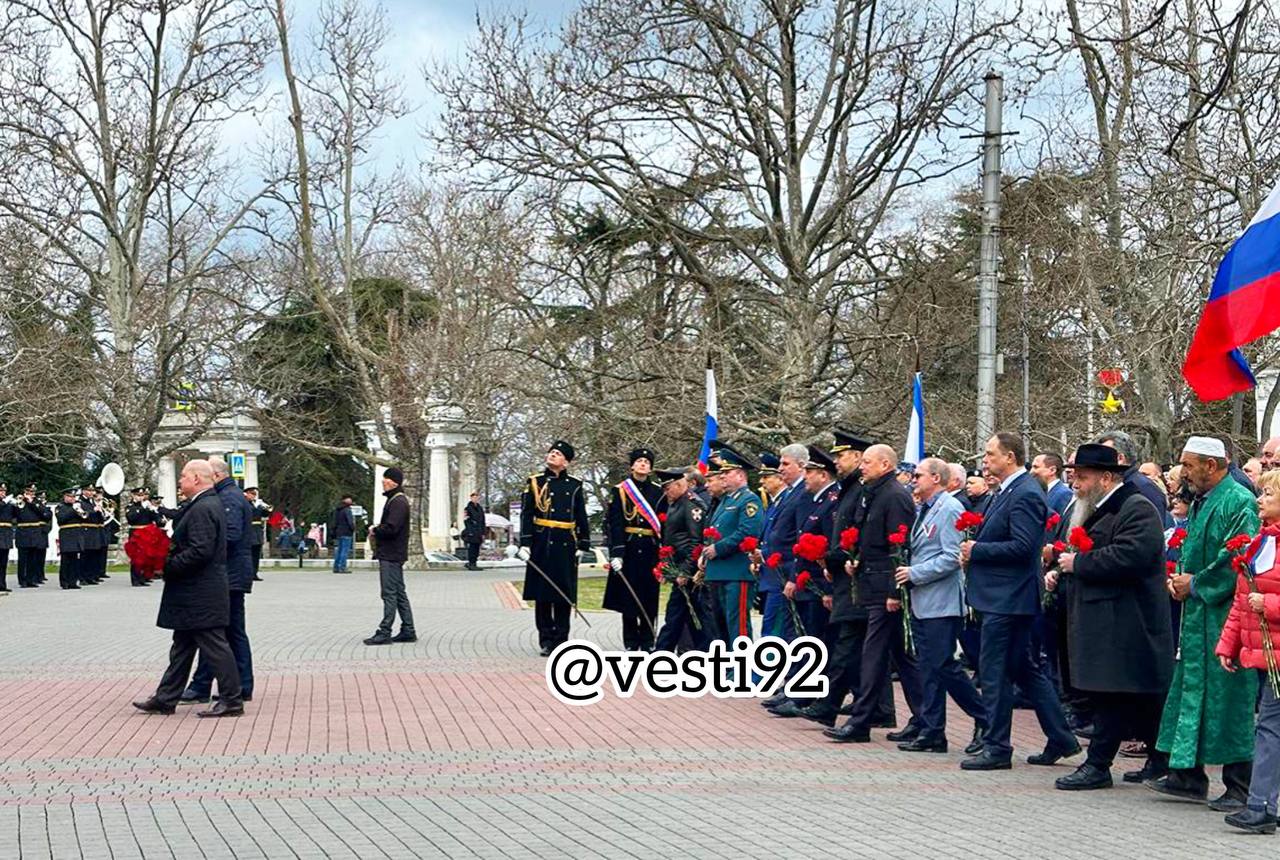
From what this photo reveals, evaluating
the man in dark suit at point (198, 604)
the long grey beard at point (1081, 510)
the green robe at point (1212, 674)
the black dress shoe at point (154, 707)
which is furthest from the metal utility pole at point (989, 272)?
the black dress shoe at point (154, 707)

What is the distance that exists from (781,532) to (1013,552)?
11.4 ft

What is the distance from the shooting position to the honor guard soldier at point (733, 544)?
14242 mm

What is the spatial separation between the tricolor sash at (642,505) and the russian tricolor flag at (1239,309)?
7693mm

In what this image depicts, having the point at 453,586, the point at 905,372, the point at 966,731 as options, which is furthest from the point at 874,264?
the point at 966,731

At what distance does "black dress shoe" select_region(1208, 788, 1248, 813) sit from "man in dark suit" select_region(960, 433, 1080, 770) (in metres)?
1.59

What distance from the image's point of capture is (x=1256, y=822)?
8.13 m

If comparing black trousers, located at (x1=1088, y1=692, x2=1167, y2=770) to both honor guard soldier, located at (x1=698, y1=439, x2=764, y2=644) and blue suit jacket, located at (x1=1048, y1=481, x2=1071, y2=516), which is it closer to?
blue suit jacket, located at (x1=1048, y1=481, x2=1071, y2=516)

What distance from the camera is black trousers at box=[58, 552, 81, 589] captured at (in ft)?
105

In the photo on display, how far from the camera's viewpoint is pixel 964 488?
46.1 ft

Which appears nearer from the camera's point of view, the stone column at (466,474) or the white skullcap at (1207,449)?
the white skullcap at (1207,449)

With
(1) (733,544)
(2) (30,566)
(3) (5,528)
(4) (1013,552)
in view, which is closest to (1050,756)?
(4) (1013,552)

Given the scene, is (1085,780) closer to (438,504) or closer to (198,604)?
(198,604)

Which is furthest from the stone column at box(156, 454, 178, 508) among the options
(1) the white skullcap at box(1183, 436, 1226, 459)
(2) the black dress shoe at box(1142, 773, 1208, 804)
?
(1) the white skullcap at box(1183, 436, 1226, 459)

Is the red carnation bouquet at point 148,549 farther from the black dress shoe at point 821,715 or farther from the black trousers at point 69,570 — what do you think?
the black trousers at point 69,570
